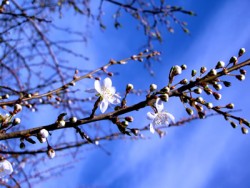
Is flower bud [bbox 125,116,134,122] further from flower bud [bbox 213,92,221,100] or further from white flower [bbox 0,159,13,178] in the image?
white flower [bbox 0,159,13,178]

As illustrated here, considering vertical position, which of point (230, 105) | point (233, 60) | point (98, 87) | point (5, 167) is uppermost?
point (98, 87)

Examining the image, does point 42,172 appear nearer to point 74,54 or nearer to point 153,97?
point 74,54

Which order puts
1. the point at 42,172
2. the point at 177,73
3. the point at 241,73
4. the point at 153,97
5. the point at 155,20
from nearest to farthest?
1. the point at 153,97
2. the point at 177,73
3. the point at 241,73
4. the point at 42,172
5. the point at 155,20

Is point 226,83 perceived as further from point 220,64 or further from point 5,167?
point 5,167

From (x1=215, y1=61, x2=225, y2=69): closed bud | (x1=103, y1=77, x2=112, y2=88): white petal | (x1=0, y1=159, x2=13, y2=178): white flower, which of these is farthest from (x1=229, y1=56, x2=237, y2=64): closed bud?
(x1=0, y1=159, x2=13, y2=178): white flower

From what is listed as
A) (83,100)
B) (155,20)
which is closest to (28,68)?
(83,100)

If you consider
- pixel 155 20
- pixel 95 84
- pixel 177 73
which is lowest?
A: pixel 177 73

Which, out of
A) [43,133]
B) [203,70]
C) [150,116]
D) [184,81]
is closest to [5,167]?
[43,133]

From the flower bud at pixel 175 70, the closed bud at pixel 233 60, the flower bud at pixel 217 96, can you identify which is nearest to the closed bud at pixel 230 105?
the flower bud at pixel 217 96
